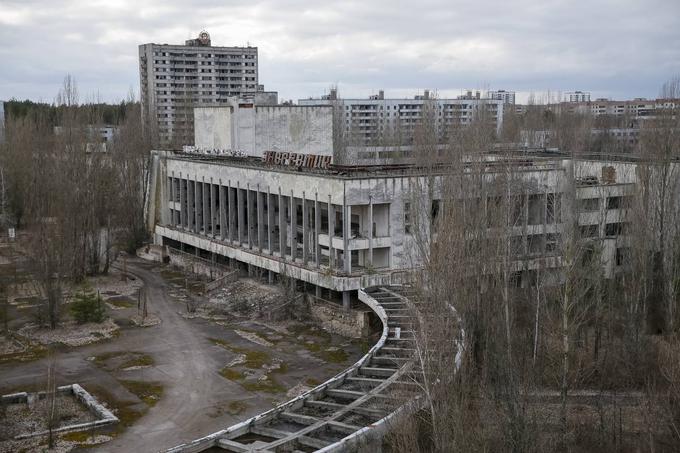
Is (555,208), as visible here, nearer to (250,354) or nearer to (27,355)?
(250,354)

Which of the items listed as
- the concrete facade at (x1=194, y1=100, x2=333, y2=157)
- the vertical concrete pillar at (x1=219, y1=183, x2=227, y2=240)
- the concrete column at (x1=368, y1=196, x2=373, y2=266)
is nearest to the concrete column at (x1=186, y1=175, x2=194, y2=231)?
the concrete facade at (x1=194, y1=100, x2=333, y2=157)

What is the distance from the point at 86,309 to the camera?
36.8 m

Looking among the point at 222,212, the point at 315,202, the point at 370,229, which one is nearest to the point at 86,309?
the point at 315,202

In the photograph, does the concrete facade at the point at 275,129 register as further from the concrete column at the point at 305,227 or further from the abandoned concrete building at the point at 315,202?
the concrete column at the point at 305,227

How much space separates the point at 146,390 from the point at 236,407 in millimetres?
4034

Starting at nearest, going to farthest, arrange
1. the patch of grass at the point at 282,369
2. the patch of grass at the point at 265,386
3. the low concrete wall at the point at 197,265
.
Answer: the patch of grass at the point at 265,386 < the patch of grass at the point at 282,369 < the low concrete wall at the point at 197,265

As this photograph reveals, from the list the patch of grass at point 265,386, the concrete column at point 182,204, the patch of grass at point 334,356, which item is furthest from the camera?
the concrete column at point 182,204

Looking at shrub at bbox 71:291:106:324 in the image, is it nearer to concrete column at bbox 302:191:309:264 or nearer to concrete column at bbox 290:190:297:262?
concrete column at bbox 290:190:297:262

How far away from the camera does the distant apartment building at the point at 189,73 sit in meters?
114

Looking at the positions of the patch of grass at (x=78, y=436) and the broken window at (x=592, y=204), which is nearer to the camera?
the patch of grass at (x=78, y=436)

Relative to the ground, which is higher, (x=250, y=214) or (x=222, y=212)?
(x=250, y=214)

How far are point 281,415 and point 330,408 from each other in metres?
1.56

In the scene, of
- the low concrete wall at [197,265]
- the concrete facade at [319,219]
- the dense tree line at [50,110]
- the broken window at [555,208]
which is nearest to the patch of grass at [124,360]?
the concrete facade at [319,219]

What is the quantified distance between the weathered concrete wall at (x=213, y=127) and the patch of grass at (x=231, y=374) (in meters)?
27.2
